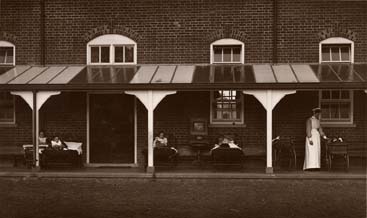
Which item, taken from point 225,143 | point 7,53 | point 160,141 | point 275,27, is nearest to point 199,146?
point 225,143

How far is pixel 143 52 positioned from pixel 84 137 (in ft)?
10.0

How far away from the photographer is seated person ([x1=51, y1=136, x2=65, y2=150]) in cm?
1612

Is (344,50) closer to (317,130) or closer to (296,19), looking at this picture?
Answer: (296,19)

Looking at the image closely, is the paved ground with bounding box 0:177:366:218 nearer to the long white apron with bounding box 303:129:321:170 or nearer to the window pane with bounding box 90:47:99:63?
the long white apron with bounding box 303:129:321:170

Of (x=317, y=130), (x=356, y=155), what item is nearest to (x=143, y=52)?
(x=317, y=130)

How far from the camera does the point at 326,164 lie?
16.4 m

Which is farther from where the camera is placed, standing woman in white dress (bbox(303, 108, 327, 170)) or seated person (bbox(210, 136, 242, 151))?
seated person (bbox(210, 136, 242, 151))

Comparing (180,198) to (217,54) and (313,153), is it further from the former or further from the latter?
(217,54)

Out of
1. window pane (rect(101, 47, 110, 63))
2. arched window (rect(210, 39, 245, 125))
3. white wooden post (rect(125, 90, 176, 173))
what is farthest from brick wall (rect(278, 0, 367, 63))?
window pane (rect(101, 47, 110, 63))

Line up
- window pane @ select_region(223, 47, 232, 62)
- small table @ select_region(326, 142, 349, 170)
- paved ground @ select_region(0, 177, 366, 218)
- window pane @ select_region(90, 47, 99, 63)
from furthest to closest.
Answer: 1. window pane @ select_region(90, 47, 99, 63)
2. window pane @ select_region(223, 47, 232, 62)
3. small table @ select_region(326, 142, 349, 170)
4. paved ground @ select_region(0, 177, 366, 218)

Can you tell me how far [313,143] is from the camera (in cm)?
1571

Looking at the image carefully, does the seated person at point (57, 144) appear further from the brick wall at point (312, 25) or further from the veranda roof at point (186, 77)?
the brick wall at point (312, 25)

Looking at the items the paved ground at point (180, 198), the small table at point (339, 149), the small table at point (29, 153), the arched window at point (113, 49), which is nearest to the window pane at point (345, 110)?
the small table at point (339, 149)

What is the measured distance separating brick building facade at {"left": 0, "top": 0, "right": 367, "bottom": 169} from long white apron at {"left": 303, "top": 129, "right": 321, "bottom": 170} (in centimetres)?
111
